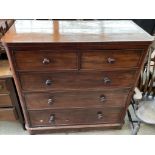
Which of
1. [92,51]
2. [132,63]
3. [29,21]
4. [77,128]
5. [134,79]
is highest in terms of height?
[29,21]

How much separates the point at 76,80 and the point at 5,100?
0.67m

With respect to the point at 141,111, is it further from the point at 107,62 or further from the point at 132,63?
the point at 107,62

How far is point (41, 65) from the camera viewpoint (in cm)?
114

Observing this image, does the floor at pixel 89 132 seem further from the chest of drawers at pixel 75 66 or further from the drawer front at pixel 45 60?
the drawer front at pixel 45 60

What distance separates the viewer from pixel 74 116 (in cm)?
154

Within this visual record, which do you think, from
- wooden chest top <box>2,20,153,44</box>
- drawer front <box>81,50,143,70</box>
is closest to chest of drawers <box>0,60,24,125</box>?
wooden chest top <box>2,20,153,44</box>

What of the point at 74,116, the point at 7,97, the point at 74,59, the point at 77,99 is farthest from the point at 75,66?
the point at 7,97

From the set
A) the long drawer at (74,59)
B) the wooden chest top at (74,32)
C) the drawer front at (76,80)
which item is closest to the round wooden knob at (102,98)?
the drawer front at (76,80)

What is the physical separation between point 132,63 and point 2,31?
1056 millimetres

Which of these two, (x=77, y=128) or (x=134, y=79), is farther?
(x=77, y=128)

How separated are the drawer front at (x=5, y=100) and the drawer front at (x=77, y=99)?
0.62ft

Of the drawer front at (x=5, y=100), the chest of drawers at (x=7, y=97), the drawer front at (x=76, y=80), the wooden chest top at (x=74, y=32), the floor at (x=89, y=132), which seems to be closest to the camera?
the wooden chest top at (x=74, y=32)

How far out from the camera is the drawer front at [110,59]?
1.12 meters

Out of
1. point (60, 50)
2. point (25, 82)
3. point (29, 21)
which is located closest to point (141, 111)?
→ point (60, 50)
